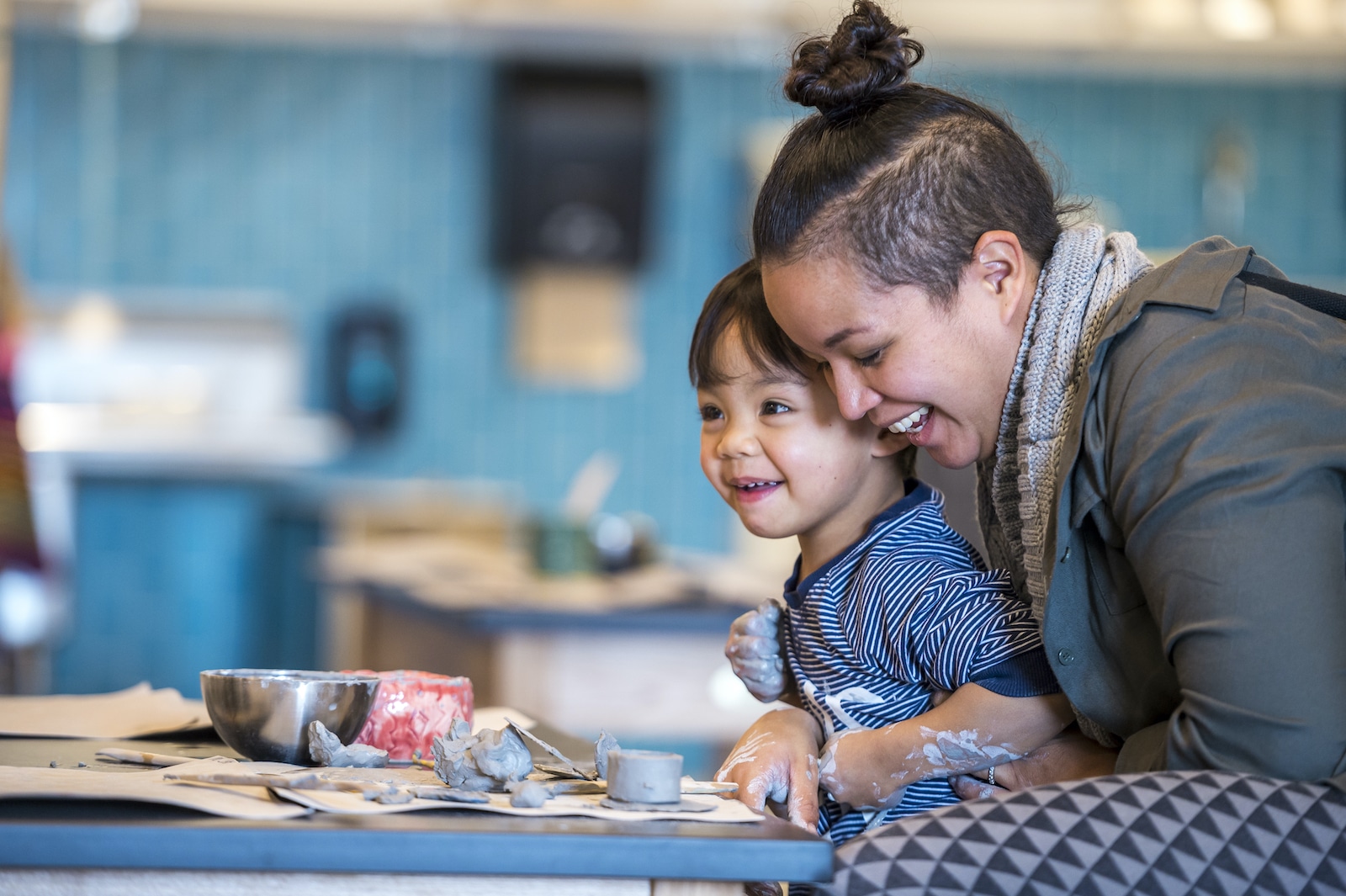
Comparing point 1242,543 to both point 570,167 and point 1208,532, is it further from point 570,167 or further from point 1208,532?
point 570,167

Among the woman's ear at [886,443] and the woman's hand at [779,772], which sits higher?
the woman's ear at [886,443]

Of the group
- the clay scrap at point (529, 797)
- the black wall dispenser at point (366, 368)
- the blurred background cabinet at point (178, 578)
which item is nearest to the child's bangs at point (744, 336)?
the clay scrap at point (529, 797)

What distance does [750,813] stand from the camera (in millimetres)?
968

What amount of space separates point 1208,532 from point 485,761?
21.7 inches

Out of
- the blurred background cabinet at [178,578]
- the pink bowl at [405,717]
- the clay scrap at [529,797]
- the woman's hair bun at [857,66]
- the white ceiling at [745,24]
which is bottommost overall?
the blurred background cabinet at [178,578]

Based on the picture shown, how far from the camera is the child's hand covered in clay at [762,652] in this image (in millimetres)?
1584

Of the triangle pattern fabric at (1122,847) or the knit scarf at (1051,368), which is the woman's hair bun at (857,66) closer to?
the knit scarf at (1051,368)

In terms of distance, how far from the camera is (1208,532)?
3.56 ft

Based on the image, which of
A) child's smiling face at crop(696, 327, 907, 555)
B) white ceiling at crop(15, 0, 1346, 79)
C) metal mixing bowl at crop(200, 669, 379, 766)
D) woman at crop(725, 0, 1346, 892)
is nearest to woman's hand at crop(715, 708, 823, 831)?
woman at crop(725, 0, 1346, 892)

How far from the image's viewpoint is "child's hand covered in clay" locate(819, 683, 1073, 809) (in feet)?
4.34

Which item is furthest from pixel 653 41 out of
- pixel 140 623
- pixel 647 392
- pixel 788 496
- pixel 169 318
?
pixel 788 496

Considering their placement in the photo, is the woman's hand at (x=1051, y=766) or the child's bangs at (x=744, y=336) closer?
the woman's hand at (x=1051, y=766)

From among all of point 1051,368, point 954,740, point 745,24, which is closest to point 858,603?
point 954,740

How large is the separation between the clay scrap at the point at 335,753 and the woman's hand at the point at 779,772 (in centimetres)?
33
